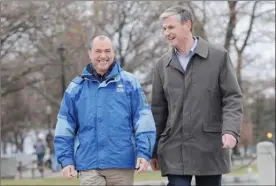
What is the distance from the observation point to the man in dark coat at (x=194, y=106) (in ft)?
16.8

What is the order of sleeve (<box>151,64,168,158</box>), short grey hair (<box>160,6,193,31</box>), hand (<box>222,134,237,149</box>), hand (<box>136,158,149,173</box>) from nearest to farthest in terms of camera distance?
hand (<box>222,134,237,149</box>), hand (<box>136,158,149,173</box>), short grey hair (<box>160,6,193,31</box>), sleeve (<box>151,64,168,158</box>)

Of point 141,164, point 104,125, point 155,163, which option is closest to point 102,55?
point 104,125

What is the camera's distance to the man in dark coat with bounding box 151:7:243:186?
511cm

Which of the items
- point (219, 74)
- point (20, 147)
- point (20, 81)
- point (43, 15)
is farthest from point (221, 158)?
point (20, 147)

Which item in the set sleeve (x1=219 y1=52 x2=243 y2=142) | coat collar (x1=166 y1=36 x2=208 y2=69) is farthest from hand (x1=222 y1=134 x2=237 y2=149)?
coat collar (x1=166 y1=36 x2=208 y2=69)

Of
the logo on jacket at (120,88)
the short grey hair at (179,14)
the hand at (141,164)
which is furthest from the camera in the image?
the short grey hair at (179,14)

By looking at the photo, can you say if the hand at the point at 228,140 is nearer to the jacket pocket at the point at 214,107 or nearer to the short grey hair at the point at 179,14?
the jacket pocket at the point at 214,107

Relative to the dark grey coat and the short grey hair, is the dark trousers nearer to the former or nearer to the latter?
the dark grey coat

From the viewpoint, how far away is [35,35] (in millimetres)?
25422

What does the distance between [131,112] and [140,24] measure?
21648 mm

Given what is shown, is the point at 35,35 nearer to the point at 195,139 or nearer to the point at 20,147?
the point at 195,139

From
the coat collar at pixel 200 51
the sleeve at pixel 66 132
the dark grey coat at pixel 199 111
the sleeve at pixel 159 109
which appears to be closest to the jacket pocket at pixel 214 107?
the dark grey coat at pixel 199 111

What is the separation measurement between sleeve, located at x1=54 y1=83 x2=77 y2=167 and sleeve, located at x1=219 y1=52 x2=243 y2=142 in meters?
1.20

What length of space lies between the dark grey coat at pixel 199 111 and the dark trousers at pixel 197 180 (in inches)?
2.6
